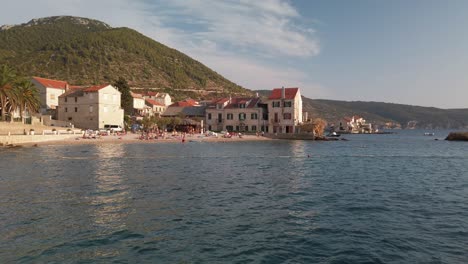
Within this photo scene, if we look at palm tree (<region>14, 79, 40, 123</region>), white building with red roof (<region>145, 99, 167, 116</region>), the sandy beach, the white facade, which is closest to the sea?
the sandy beach

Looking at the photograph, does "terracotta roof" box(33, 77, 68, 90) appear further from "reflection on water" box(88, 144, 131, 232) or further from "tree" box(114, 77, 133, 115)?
"reflection on water" box(88, 144, 131, 232)

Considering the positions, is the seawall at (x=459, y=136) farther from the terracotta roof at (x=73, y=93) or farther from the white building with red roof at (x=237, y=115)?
the terracotta roof at (x=73, y=93)

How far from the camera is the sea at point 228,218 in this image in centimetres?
1114

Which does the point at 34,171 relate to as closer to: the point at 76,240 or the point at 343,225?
the point at 76,240

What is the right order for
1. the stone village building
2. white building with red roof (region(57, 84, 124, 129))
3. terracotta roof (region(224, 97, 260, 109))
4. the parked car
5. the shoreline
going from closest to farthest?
the shoreline, the parked car, white building with red roof (region(57, 84, 124, 129)), the stone village building, terracotta roof (region(224, 97, 260, 109))

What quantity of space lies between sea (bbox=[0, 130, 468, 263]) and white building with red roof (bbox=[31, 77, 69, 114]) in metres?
62.5

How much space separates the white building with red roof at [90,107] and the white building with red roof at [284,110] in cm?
3898

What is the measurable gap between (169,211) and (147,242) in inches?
160

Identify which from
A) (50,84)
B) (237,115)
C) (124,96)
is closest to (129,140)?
(124,96)

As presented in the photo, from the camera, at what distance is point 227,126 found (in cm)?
9669

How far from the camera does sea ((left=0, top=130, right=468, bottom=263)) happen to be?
11.1 m

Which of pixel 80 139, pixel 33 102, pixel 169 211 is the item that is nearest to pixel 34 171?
pixel 169 211

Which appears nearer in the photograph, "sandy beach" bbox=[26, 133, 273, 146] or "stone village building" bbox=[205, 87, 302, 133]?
"sandy beach" bbox=[26, 133, 273, 146]

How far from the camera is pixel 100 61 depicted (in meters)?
157
